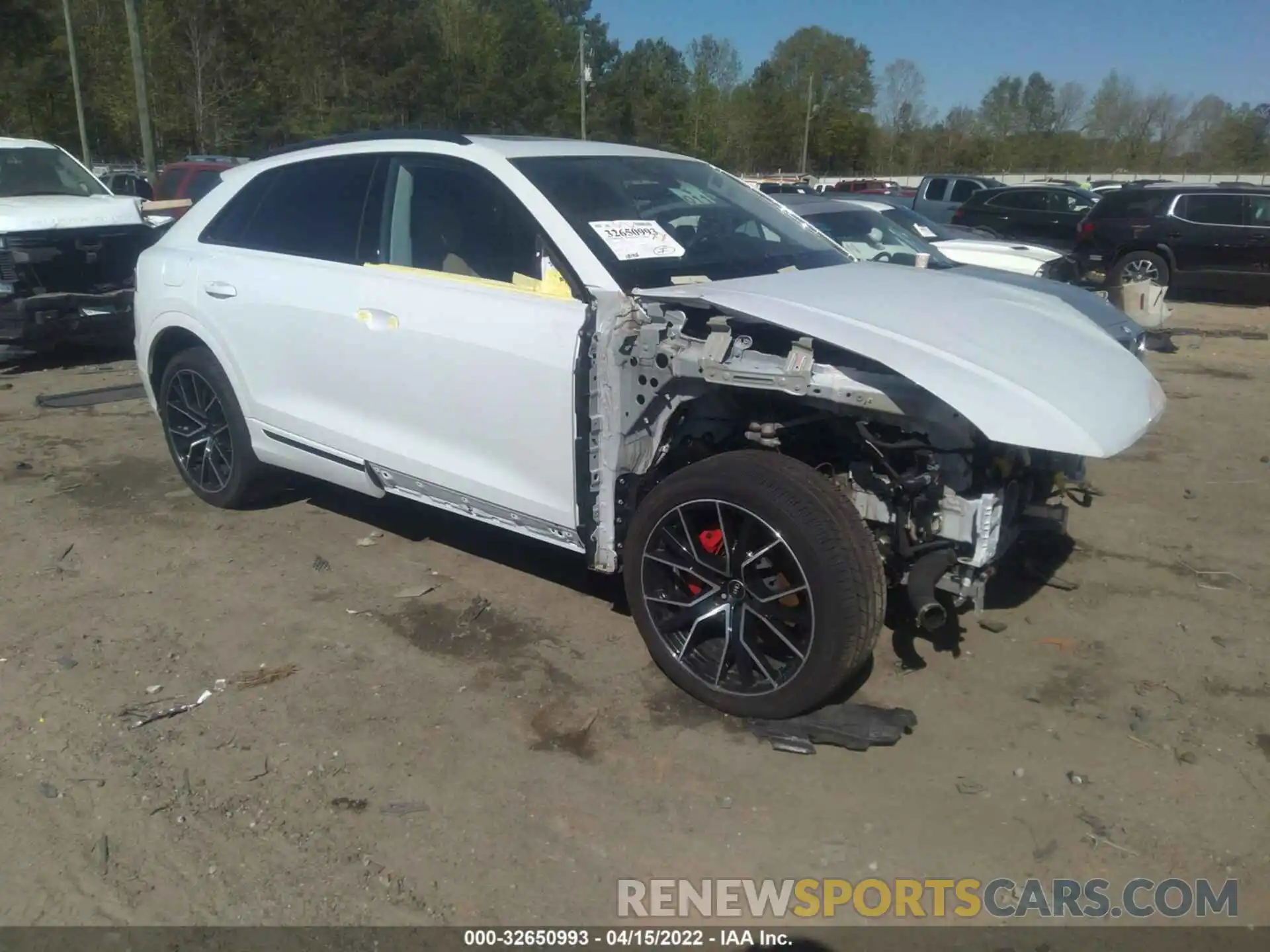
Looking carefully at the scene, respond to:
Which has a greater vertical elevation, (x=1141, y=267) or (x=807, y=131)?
(x=807, y=131)

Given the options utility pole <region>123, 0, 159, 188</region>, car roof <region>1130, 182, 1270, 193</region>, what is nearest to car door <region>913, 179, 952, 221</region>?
car roof <region>1130, 182, 1270, 193</region>

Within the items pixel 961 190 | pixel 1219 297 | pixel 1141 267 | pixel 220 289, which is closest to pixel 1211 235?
pixel 1141 267

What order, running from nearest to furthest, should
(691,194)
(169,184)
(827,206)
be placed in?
(691,194) → (827,206) → (169,184)

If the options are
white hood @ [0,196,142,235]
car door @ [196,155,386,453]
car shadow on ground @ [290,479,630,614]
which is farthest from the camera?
white hood @ [0,196,142,235]

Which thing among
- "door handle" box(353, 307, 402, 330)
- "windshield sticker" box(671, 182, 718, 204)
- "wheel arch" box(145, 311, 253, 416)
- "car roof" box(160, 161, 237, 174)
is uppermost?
"car roof" box(160, 161, 237, 174)

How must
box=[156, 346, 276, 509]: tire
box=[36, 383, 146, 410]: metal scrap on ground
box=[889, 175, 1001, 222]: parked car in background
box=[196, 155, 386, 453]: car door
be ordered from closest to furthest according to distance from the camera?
box=[196, 155, 386, 453]: car door
box=[156, 346, 276, 509]: tire
box=[36, 383, 146, 410]: metal scrap on ground
box=[889, 175, 1001, 222]: parked car in background

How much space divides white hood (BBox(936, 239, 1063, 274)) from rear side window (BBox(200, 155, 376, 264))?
697cm

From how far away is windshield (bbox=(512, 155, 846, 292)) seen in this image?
387 centimetres

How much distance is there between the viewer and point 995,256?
10328 mm

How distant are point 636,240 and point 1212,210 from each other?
1425 cm

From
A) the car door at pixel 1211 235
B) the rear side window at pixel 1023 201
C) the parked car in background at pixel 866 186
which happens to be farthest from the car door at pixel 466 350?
the parked car in background at pixel 866 186

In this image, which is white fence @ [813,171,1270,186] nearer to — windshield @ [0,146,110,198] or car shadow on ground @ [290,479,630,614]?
windshield @ [0,146,110,198]

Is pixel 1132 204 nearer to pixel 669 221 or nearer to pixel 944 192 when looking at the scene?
pixel 944 192

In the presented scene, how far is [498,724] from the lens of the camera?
360 cm
